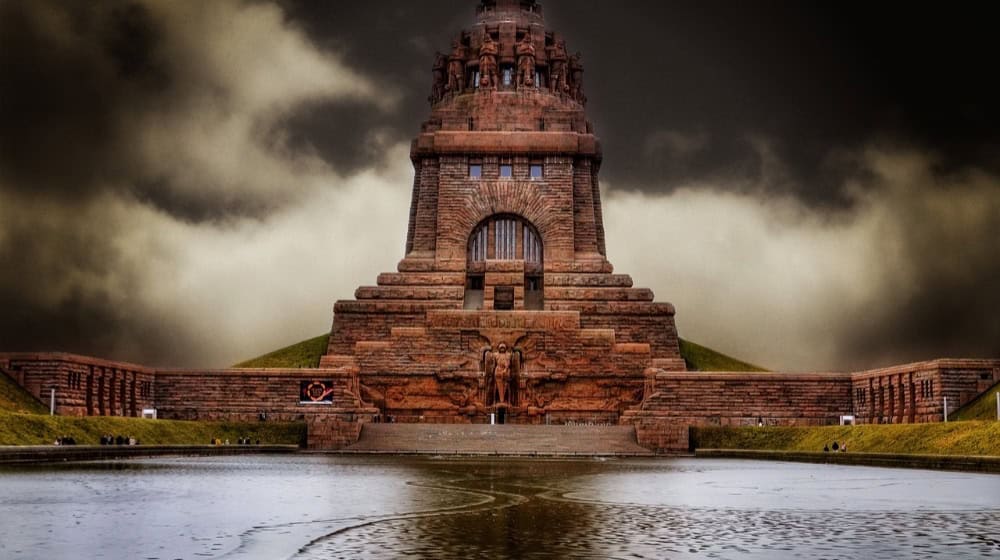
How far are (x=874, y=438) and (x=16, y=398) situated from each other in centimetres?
2987

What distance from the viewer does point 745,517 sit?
13.5 m

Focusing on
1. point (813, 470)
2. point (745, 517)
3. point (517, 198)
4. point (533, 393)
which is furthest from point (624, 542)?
point (517, 198)

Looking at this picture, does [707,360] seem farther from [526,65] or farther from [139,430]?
[139,430]

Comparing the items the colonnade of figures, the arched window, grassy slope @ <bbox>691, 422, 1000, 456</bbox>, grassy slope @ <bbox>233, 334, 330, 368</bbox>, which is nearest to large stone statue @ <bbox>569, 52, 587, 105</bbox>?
the colonnade of figures

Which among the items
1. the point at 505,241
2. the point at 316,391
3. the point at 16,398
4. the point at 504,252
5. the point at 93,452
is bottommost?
the point at 93,452

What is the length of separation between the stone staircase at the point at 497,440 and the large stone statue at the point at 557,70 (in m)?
29.8

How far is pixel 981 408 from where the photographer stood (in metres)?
42.7

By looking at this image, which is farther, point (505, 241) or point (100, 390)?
point (505, 241)

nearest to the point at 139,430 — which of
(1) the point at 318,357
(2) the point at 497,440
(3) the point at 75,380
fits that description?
(3) the point at 75,380

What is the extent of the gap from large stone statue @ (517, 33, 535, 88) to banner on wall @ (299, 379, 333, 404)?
25340 millimetres

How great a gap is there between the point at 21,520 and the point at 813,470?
19554 mm

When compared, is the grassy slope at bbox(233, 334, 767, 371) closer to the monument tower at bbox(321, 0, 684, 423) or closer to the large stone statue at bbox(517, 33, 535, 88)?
the monument tower at bbox(321, 0, 684, 423)

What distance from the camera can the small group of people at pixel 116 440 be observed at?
1394 inches

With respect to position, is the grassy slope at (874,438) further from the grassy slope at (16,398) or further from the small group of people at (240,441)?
the grassy slope at (16,398)
